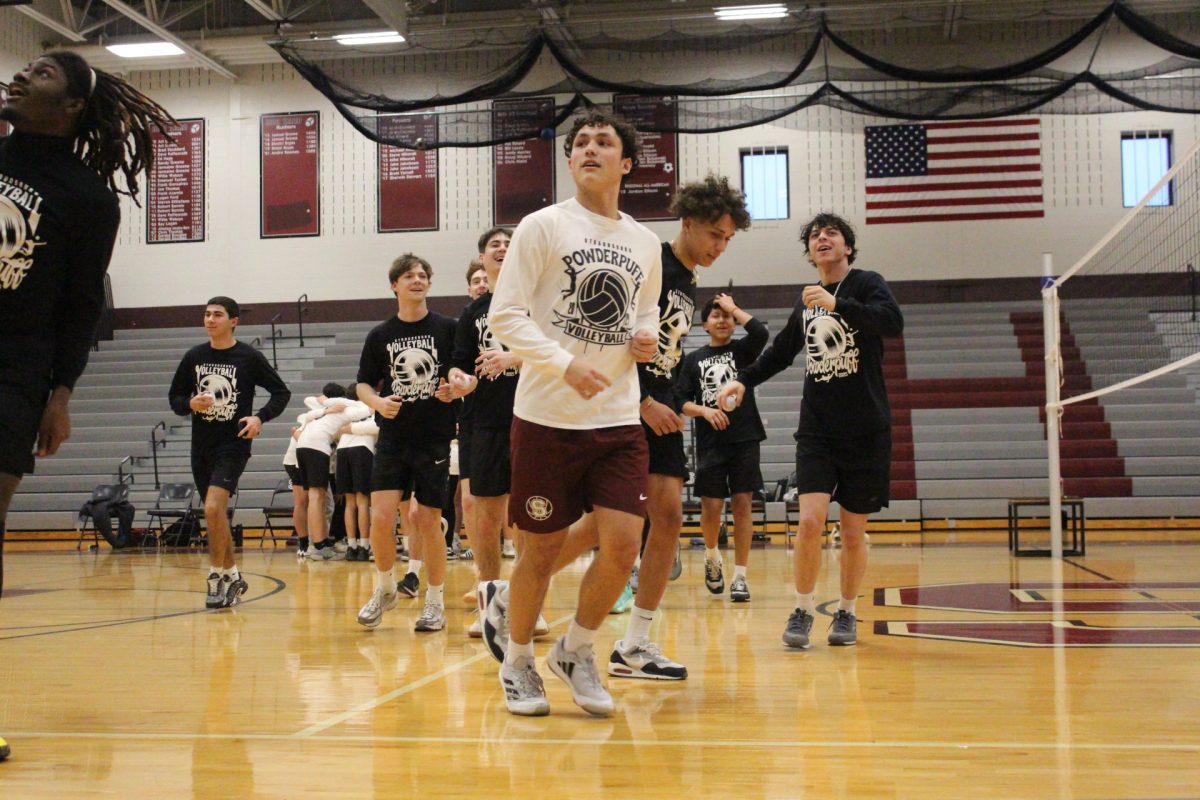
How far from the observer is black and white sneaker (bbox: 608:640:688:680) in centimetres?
394

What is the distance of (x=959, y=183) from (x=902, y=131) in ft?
4.12

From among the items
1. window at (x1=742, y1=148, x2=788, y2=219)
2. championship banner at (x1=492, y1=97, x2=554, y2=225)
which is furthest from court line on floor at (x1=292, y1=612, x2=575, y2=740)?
window at (x1=742, y1=148, x2=788, y2=219)

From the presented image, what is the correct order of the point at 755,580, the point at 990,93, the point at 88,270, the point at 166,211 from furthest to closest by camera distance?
1. the point at 166,211
2. the point at 990,93
3. the point at 755,580
4. the point at 88,270

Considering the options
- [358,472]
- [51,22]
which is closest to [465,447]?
[358,472]

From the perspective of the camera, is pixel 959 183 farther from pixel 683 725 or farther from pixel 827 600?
pixel 683 725

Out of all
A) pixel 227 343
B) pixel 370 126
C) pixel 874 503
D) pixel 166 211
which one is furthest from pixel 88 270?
pixel 166 211

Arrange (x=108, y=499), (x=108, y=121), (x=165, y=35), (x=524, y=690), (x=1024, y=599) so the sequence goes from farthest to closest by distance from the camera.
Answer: (x=165, y=35)
(x=108, y=499)
(x=1024, y=599)
(x=524, y=690)
(x=108, y=121)

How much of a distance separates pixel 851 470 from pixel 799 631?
0.71 meters

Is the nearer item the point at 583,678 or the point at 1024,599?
the point at 583,678

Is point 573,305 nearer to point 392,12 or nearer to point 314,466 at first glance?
point 314,466

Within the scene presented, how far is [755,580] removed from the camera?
812cm

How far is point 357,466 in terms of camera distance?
11.0m

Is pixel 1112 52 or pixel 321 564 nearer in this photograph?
pixel 321 564

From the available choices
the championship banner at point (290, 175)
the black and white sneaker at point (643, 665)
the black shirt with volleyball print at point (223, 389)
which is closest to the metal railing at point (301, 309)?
the championship banner at point (290, 175)
